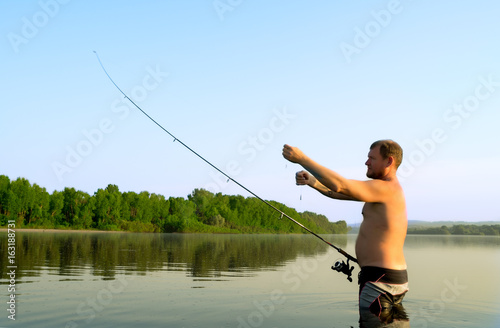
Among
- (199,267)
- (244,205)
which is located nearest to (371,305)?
(199,267)

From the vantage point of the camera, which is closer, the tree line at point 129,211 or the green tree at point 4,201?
the green tree at point 4,201

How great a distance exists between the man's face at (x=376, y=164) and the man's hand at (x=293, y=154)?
128 cm

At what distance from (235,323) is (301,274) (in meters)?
11.0

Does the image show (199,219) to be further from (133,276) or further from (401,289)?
(401,289)

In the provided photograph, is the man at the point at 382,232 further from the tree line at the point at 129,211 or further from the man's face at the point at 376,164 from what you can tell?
the tree line at the point at 129,211

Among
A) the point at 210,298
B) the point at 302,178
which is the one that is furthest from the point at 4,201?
the point at 302,178

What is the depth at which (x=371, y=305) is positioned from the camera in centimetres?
542

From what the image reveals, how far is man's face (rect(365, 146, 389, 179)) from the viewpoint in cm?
532

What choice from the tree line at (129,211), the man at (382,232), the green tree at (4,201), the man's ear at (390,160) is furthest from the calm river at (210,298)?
the tree line at (129,211)

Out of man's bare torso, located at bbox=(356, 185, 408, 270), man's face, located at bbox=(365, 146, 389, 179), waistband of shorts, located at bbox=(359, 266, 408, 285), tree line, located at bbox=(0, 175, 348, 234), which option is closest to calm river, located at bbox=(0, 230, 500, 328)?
waistband of shorts, located at bbox=(359, 266, 408, 285)

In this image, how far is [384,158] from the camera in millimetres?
5328

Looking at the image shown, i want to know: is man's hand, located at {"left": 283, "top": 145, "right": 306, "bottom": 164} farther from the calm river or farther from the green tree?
the green tree

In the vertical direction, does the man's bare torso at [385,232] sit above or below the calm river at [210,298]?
above

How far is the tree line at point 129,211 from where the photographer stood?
8925 centimetres
